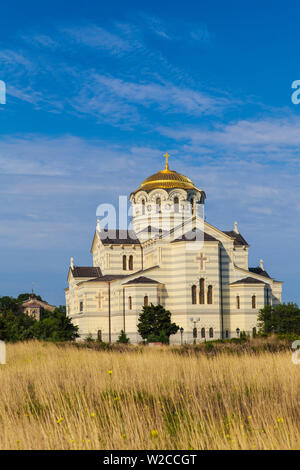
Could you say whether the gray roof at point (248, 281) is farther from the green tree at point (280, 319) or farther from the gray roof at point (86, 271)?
the gray roof at point (86, 271)

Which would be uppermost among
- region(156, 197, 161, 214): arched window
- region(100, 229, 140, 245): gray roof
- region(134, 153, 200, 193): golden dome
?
region(134, 153, 200, 193): golden dome

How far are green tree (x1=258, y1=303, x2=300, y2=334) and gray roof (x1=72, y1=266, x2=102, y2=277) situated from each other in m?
18.5

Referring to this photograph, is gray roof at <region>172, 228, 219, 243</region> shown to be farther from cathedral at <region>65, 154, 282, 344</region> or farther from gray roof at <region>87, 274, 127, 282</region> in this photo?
gray roof at <region>87, 274, 127, 282</region>

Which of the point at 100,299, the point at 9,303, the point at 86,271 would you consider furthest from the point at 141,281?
the point at 9,303

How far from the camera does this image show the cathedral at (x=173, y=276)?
4938 cm

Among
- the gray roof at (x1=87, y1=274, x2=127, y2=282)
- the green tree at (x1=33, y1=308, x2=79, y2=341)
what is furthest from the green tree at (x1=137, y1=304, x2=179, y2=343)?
the gray roof at (x1=87, y1=274, x2=127, y2=282)

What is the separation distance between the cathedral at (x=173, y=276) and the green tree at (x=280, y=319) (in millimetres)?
2117

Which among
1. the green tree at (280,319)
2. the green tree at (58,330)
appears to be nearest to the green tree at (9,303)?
the green tree at (58,330)

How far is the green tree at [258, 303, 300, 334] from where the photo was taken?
149ft

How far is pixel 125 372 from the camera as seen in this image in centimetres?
1237

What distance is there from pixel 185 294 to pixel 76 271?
1540 centimetres

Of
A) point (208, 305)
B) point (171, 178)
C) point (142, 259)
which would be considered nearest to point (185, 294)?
point (208, 305)
